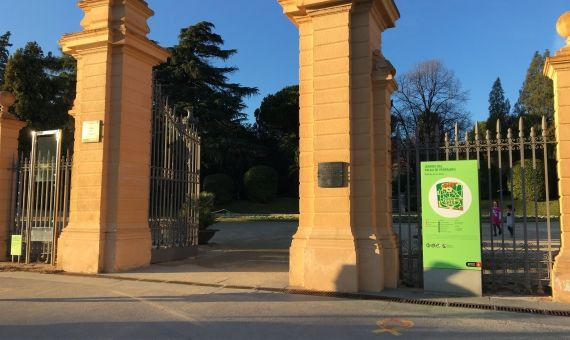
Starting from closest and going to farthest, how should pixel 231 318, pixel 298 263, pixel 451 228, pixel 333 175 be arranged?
pixel 231 318, pixel 451 228, pixel 333 175, pixel 298 263

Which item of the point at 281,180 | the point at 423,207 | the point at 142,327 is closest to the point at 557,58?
the point at 423,207

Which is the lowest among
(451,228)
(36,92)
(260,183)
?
(451,228)

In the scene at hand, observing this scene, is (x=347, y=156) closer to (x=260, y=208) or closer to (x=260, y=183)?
(x=260, y=208)

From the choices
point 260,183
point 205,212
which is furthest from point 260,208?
point 205,212

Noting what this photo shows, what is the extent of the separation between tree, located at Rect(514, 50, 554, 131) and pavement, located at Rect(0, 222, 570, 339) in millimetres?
46220

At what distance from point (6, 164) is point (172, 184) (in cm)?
434

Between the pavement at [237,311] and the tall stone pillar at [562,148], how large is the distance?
51 centimetres

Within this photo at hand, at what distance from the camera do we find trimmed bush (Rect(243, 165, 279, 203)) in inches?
1582

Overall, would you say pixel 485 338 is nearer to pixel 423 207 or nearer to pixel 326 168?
pixel 423 207

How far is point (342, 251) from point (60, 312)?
4.24 metres

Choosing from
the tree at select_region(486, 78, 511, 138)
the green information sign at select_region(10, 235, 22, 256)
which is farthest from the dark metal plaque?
the tree at select_region(486, 78, 511, 138)

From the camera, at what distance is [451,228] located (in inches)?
297

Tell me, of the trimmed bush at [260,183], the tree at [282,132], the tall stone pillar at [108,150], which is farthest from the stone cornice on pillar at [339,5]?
the tree at [282,132]

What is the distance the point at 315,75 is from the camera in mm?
8242
